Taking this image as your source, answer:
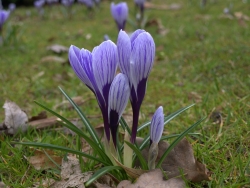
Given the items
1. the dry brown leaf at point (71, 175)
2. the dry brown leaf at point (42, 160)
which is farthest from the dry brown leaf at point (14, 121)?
the dry brown leaf at point (71, 175)

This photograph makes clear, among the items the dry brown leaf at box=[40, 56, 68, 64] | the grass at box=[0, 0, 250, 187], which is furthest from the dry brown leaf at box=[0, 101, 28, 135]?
the dry brown leaf at box=[40, 56, 68, 64]

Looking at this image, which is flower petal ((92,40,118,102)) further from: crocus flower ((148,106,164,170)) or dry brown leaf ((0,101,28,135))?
dry brown leaf ((0,101,28,135))

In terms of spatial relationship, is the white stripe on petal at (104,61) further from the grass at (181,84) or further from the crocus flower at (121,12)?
the crocus flower at (121,12)

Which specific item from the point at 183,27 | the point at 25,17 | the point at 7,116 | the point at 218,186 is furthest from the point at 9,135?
the point at 25,17

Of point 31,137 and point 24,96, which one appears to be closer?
point 31,137

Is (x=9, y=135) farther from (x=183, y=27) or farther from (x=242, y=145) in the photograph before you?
(x=183, y=27)

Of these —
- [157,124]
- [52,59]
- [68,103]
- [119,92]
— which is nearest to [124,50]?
[119,92]
